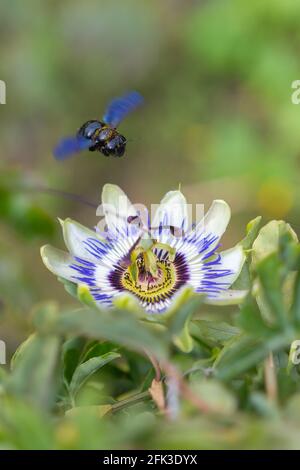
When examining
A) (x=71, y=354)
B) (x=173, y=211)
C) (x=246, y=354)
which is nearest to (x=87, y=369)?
(x=71, y=354)

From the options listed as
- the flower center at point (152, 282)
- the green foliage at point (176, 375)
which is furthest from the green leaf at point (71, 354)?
the flower center at point (152, 282)

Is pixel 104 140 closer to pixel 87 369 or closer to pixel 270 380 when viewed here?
pixel 87 369

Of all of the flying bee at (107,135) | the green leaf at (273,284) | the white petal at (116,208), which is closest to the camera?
the green leaf at (273,284)

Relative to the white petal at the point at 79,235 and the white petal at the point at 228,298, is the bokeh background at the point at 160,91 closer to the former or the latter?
the white petal at the point at 79,235

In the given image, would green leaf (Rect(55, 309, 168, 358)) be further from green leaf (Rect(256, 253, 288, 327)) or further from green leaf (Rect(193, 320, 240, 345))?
green leaf (Rect(193, 320, 240, 345))

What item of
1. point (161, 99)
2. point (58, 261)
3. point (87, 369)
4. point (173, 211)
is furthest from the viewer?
point (161, 99)
